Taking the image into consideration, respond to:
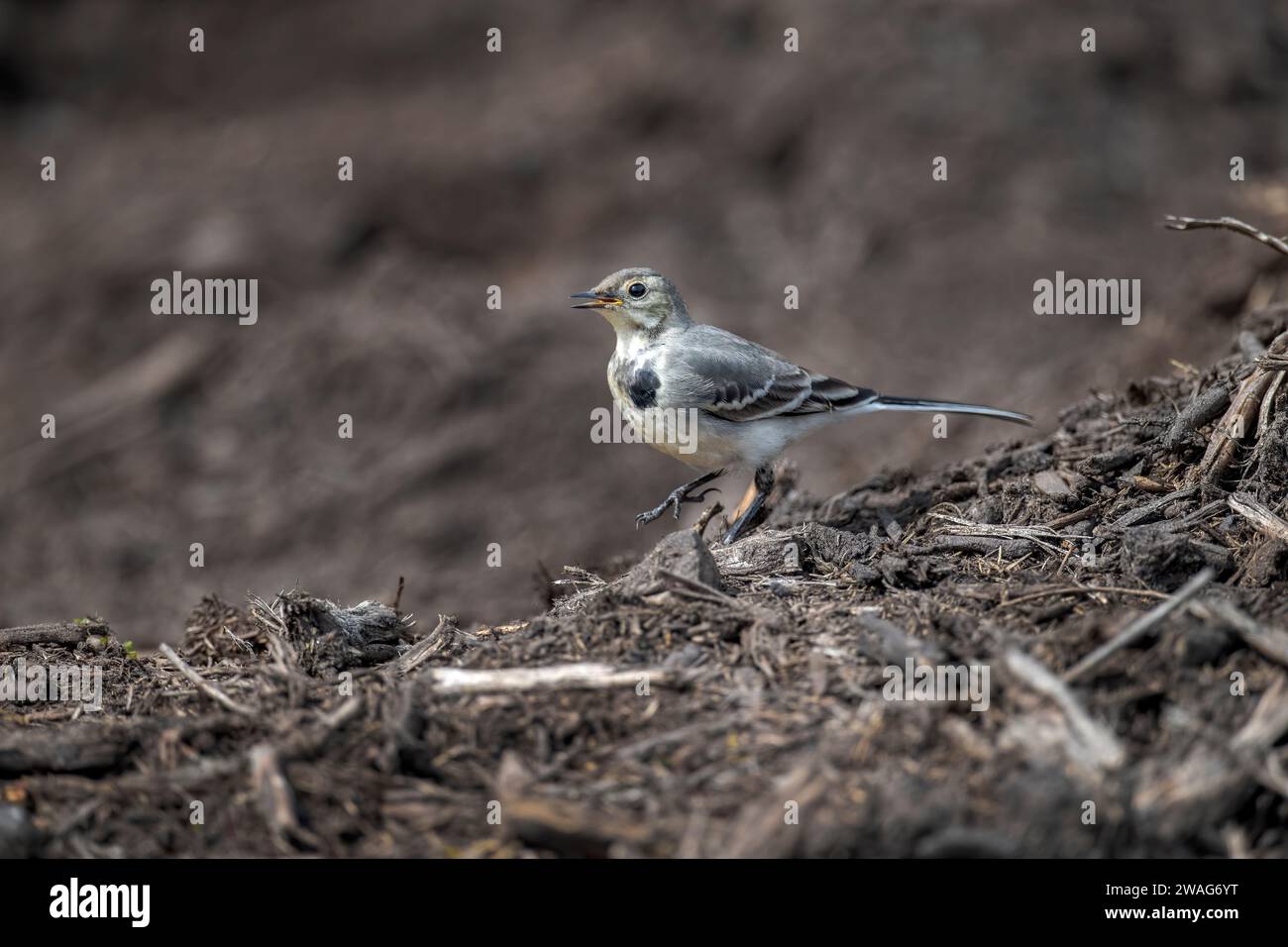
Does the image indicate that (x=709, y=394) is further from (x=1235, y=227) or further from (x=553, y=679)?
(x=553, y=679)

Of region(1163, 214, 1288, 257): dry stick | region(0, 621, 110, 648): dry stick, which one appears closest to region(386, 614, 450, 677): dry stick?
region(0, 621, 110, 648): dry stick

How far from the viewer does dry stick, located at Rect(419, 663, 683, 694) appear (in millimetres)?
4109

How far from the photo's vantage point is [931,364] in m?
11.8

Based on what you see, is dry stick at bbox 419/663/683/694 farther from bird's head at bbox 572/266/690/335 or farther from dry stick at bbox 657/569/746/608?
bird's head at bbox 572/266/690/335

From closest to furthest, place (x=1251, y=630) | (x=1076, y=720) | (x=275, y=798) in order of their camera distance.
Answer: (x=1076, y=720)
(x=275, y=798)
(x=1251, y=630)

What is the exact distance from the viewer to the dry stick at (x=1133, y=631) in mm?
3771

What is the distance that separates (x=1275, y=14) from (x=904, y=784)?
50.5 feet

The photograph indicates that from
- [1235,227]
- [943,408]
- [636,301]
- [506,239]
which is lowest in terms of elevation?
[943,408]

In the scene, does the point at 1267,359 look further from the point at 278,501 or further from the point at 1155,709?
the point at 278,501

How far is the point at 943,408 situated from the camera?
7.04 meters

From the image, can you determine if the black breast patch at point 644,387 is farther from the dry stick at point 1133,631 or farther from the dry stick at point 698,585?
the dry stick at point 1133,631

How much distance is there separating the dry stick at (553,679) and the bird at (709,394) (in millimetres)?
2486

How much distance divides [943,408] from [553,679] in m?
3.73

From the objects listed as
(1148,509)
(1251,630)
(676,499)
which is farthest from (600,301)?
(1251,630)
